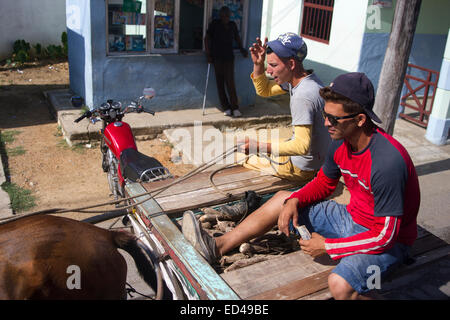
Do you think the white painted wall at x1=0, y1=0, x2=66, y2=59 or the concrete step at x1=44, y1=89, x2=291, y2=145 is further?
the white painted wall at x1=0, y1=0, x2=66, y2=59

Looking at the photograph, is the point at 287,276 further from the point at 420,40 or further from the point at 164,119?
the point at 420,40

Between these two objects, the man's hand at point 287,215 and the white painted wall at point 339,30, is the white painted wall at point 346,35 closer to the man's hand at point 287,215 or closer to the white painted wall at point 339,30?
the white painted wall at point 339,30

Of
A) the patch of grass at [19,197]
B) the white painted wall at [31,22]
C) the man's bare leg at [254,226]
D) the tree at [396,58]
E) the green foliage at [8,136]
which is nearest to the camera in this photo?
the man's bare leg at [254,226]

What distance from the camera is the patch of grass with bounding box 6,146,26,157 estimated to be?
6.38m

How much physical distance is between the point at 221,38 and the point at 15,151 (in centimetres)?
390

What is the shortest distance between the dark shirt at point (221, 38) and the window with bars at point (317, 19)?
3243 millimetres

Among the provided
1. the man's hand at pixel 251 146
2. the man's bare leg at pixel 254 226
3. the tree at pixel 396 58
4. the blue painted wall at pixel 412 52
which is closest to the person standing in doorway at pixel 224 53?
the blue painted wall at pixel 412 52

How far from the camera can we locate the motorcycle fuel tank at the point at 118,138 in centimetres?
430

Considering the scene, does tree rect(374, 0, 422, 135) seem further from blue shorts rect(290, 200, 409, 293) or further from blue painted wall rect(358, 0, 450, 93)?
blue painted wall rect(358, 0, 450, 93)

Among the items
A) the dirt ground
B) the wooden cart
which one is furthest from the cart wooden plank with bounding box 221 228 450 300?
the dirt ground

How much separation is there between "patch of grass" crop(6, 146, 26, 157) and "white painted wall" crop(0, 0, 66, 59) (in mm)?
5896

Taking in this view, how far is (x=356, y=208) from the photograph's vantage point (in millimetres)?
2914

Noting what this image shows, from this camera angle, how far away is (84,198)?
17.5ft
